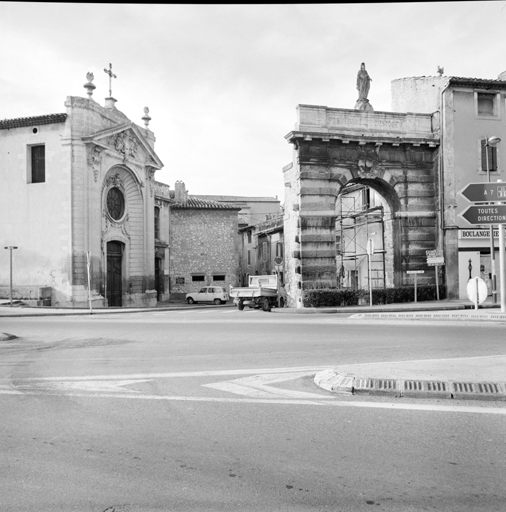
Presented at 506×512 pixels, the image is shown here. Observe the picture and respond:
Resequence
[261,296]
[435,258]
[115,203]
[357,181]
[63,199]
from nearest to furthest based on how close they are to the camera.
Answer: [435,258] → [261,296] → [357,181] → [63,199] → [115,203]

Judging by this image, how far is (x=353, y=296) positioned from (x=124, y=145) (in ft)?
56.3

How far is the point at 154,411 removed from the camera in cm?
614

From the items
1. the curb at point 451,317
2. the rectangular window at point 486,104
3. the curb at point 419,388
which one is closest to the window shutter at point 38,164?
the curb at point 451,317

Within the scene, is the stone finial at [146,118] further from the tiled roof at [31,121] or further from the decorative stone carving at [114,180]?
the tiled roof at [31,121]

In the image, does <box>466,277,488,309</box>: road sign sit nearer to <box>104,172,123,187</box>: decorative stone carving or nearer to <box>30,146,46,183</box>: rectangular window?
<box>104,172,123,187</box>: decorative stone carving

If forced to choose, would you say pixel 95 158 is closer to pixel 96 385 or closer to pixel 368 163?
pixel 368 163

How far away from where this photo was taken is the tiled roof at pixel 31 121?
2952 cm

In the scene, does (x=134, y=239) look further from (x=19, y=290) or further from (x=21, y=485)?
(x=21, y=485)

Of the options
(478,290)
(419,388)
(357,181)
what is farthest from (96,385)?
(357,181)

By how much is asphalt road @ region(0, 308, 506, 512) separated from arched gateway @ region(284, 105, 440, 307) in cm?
1663

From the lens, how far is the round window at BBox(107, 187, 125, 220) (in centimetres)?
3355

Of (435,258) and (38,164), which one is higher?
(38,164)

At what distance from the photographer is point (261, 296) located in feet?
90.5

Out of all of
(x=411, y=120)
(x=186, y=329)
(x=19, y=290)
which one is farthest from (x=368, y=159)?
(x=19, y=290)
